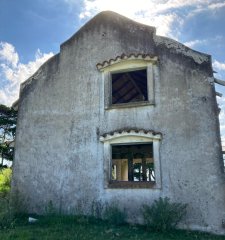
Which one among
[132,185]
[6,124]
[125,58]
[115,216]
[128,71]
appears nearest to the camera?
[115,216]

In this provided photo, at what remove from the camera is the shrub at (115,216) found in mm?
8617

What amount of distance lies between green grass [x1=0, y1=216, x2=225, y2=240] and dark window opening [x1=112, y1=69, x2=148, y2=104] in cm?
570

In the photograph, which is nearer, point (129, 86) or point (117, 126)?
point (117, 126)

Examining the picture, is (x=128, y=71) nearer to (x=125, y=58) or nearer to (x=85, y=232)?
(x=125, y=58)

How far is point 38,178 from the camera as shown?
1072cm

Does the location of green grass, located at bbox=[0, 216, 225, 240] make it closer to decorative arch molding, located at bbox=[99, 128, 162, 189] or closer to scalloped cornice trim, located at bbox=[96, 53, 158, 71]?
decorative arch molding, located at bbox=[99, 128, 162, 189]

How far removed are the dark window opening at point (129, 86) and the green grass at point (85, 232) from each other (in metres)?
5.70

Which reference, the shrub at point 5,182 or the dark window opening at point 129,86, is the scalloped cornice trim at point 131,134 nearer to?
the dark window opening at point 129,86

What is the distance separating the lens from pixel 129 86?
13.4m

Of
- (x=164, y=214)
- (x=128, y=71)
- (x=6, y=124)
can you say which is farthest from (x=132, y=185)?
(x=6, y=124)

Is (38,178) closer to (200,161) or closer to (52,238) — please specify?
(52,238)

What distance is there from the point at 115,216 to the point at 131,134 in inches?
104

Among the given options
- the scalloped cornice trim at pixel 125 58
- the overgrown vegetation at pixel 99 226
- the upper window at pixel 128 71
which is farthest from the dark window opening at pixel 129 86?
the overgrown vegetation at pixel 99 226

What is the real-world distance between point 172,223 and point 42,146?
226 inches
